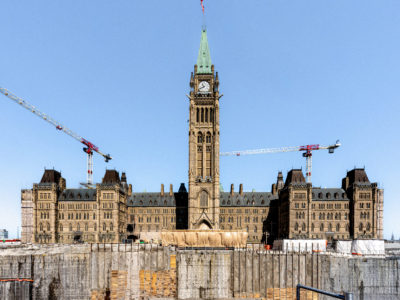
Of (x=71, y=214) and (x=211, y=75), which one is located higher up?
(x=211, y=75)

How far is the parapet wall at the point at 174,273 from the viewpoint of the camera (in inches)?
2191

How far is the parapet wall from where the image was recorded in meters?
55.7

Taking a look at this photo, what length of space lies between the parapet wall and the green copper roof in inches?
3396

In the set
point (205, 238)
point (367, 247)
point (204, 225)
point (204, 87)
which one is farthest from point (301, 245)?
point (204, 87)

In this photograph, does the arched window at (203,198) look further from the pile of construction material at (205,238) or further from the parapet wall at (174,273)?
the parapet wall at (174,273)

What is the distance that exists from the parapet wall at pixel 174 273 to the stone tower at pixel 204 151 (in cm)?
6181

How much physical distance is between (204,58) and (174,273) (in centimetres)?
9442

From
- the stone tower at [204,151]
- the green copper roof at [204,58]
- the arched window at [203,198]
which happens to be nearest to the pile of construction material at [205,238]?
the stone tower at [204,151]

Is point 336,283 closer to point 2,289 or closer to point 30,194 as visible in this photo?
point 2,289

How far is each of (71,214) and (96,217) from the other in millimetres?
9252

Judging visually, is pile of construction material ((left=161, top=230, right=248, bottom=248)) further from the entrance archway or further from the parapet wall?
the entrance archway

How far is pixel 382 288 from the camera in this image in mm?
61125

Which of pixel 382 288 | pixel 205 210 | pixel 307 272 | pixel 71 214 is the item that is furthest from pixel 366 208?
pixel 71 214

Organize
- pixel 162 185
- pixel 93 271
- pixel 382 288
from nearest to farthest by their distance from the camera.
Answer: pixel 93 271 → pixel 382 288 → pixel 162 185
